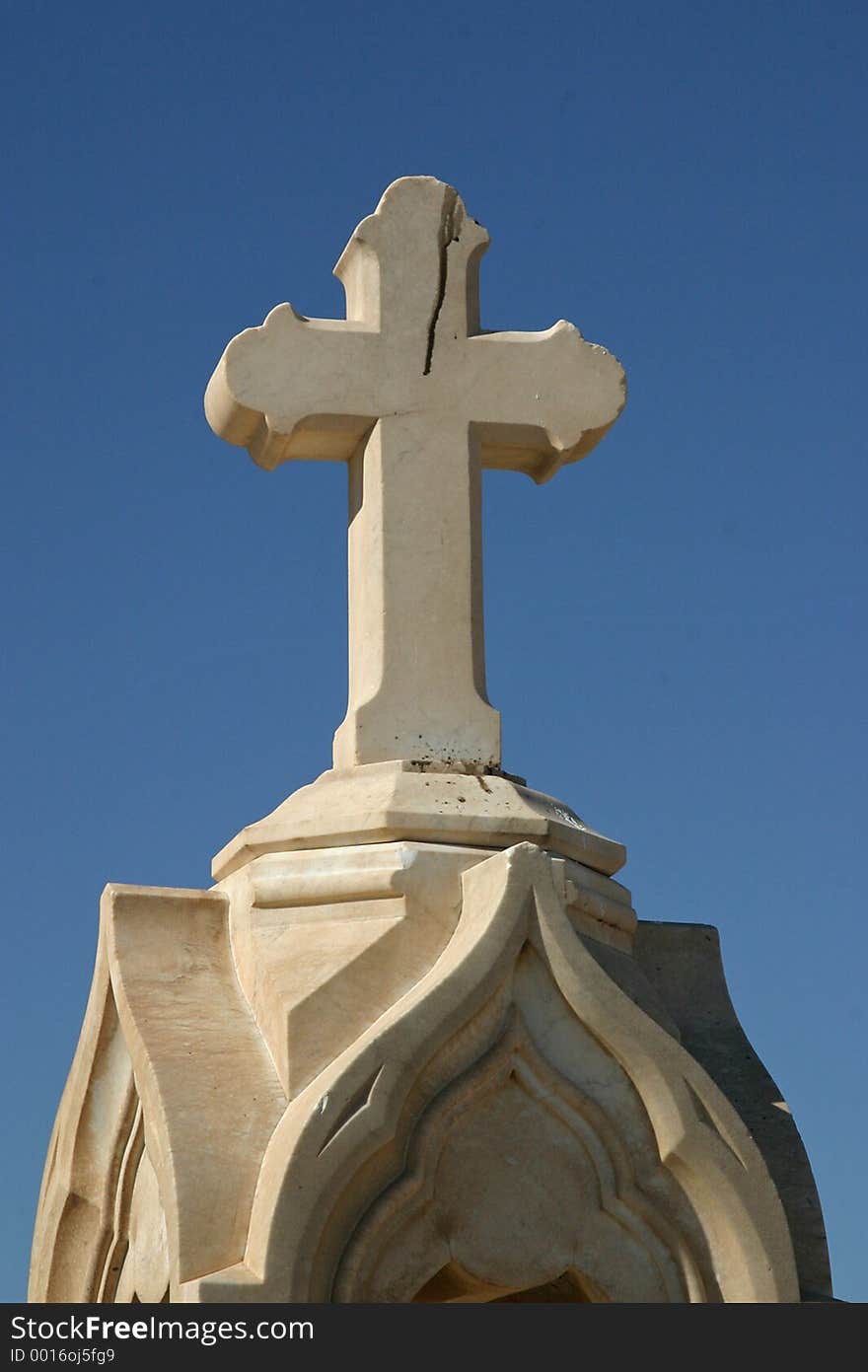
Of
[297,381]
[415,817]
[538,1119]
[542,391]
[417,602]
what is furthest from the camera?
[542,391]

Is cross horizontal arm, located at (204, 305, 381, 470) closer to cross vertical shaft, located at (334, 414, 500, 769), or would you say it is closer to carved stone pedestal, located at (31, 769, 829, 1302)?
cross vertical shaft, located at (334, 414, 500, 769)

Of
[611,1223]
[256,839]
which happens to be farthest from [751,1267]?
[256,839]

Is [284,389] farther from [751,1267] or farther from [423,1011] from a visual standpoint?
[751,1267]

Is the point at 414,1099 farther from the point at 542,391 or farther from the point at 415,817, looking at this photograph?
the point at 542,391

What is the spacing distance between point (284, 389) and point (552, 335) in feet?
3.70

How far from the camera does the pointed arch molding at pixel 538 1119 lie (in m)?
6.99

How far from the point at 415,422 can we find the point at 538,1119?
2783mm

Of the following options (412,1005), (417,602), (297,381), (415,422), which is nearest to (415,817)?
(412,1005)

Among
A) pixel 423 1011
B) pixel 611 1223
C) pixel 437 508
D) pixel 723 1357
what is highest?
pixel 437 508

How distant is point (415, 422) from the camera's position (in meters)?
8.56

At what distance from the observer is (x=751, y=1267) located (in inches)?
287

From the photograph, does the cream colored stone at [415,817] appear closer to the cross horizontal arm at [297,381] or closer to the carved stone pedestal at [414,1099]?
the carved stone pedestal at [414,1099]

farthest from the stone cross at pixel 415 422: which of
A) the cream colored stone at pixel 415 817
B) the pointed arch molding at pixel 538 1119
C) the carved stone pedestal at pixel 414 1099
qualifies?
the pointed arch molding at pixel 538 1119

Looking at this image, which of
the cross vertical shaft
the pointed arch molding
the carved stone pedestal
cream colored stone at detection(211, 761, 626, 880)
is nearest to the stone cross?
the cross vertical shaft
